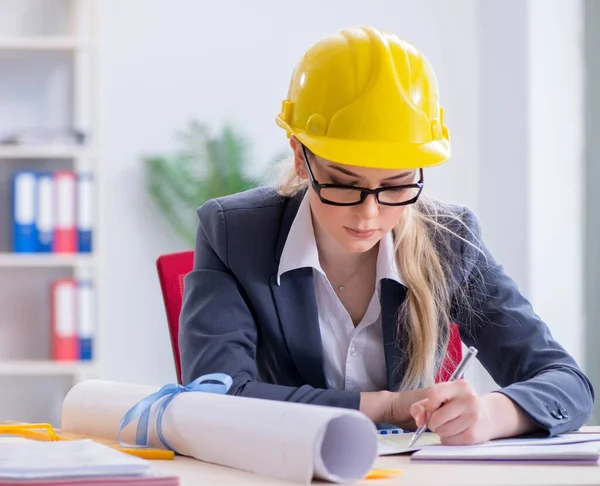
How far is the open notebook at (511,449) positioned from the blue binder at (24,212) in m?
2.58

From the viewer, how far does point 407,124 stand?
4.84ft

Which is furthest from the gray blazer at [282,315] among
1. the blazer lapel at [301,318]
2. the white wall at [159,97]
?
the white wall at [159,97]

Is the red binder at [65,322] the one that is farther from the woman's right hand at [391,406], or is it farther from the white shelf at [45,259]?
the woman's right hand at [391,406]

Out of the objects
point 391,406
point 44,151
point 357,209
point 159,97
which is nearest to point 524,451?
point 391,406

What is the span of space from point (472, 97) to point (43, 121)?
1855 millimetres

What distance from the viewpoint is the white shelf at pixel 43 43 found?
12.4ft

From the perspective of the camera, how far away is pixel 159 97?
13.6 feet

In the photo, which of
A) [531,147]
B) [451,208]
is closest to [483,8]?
[531,147]

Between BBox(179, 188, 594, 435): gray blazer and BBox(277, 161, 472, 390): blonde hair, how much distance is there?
0.8 inches

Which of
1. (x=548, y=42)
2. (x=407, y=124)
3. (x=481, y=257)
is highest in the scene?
(x=548, y=42)

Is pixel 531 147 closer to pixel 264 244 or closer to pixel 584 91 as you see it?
pixel 584 91

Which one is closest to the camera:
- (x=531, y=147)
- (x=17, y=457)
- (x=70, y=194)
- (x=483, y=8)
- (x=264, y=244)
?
(x=17, y=457)

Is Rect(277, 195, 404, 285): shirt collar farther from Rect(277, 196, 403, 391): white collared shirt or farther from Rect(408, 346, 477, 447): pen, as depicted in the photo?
Rect(408, 346, 477, 447): pen

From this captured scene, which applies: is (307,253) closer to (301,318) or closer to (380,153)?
(301,318)
